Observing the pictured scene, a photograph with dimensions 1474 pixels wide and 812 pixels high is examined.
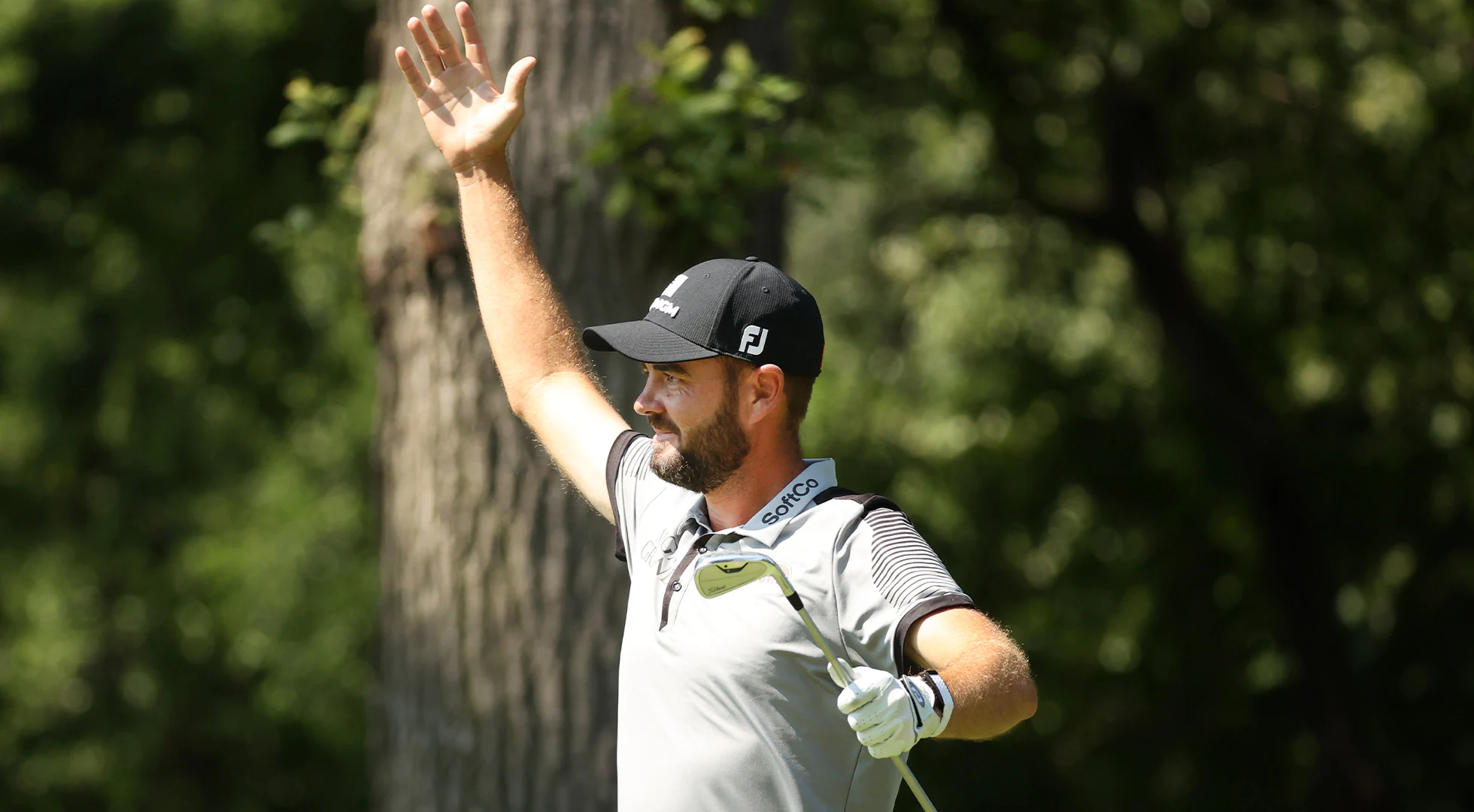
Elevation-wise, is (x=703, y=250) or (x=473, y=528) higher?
(x=703, y=250)

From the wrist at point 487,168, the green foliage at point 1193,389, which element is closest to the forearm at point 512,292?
the wrist at point 487,168

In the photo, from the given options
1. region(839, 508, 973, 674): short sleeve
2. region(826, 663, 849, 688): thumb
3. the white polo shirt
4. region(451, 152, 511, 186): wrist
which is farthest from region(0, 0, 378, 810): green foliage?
region(826, 663, 849, 688): thumb

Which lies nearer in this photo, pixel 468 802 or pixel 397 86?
pixel 468 802

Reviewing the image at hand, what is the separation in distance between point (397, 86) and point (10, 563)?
31.1 ft

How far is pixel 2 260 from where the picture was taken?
9.99 meters

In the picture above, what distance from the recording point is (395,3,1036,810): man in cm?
232

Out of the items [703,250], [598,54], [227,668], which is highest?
[598,54]

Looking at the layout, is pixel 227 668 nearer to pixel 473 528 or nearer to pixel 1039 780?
pixel 1039 780

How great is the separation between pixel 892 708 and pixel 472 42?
6.25 ft

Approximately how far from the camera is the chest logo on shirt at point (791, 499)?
2654mm

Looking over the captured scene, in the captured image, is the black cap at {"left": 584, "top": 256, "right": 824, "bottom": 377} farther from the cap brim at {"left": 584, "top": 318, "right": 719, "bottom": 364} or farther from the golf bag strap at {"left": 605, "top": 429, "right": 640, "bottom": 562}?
the golf bag strap at {"left": 605, "top": 429, "right": 640, "bottom": 562}

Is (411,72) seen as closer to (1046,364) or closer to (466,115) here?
(466,115)

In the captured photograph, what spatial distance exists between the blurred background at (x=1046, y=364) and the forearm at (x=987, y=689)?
5.26m

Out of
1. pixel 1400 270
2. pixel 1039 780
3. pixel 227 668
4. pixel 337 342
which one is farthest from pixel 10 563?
pixel 1400 270
